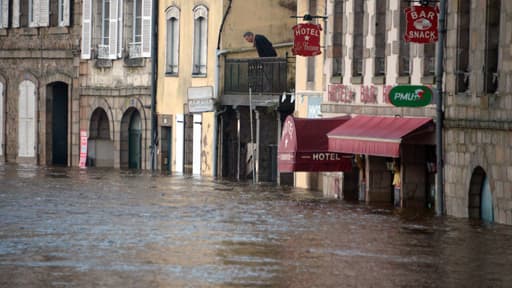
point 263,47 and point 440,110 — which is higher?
point 263,47

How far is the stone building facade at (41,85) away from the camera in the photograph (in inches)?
2270

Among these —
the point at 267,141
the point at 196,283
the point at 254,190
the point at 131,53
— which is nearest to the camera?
the point at 196,283

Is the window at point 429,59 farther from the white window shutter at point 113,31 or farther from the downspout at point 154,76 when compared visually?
the white window shutter at point 113,31

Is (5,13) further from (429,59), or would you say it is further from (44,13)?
(429,59)

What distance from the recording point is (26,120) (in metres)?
58.7

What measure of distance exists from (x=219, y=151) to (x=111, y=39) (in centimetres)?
910

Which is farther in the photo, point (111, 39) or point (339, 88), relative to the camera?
point (111, 39)

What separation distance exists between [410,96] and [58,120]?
A: 30386 mm

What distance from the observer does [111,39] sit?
2168 inches

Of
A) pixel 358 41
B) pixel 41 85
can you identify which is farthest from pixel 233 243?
pixel 41 85

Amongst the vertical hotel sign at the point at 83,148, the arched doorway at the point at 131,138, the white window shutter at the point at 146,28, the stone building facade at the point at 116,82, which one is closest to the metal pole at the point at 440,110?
the stone building facade at the point at 116,82

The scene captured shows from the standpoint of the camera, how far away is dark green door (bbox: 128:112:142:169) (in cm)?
5447

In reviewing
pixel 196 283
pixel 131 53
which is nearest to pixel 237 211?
pixel 196 283

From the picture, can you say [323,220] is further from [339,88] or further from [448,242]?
[339,88]
